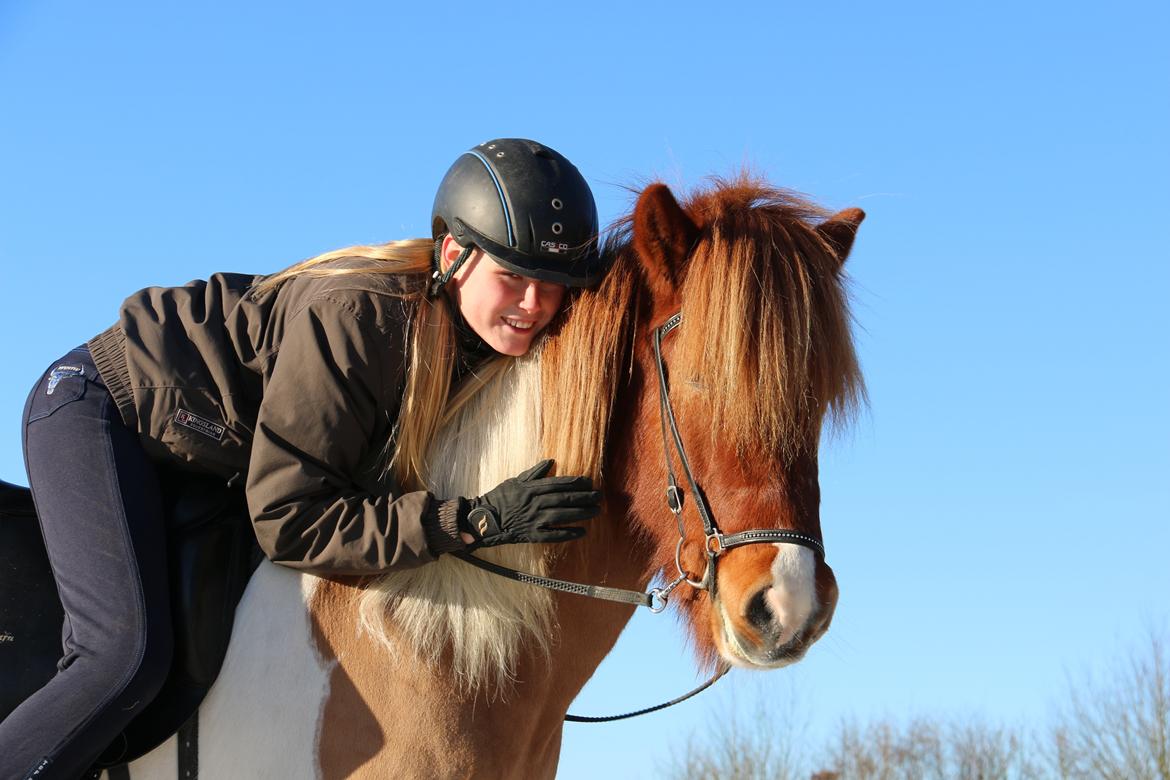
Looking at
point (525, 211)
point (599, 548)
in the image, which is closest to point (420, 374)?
point (525, 211)

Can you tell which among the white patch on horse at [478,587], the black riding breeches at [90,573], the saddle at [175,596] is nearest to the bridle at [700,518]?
the white patch on horse at [478,587]

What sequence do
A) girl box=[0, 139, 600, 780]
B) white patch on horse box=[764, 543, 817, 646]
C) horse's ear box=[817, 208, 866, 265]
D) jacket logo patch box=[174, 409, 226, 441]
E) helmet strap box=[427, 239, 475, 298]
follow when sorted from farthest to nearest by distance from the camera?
horse's ear box=[817, 208, 866, 265]
helmet strap box=[427, 239, 475, 298]
jacket logo patch box=[174, 409, 226, 441]
girl box=[0, 139, 600, 780]
white patch on horse box=[764, 543, 817, 646]

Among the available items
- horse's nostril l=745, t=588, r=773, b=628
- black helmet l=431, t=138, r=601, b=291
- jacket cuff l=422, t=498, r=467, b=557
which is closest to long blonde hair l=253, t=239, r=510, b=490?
black helmet l=431, t=138, r=601, b=291

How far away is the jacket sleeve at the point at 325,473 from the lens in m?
3.75

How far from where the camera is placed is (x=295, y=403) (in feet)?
12.3

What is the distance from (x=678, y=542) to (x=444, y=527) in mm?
741

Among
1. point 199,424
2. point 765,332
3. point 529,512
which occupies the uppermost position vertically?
point 765,332

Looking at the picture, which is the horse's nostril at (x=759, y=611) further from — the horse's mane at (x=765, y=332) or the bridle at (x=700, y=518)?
the horse's mane at (x=765, y=332)

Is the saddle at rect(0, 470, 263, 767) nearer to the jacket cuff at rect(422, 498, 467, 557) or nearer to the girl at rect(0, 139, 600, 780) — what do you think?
the girl at rect(0, 139, 600, 780)

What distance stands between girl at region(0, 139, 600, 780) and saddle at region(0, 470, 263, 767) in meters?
0.11

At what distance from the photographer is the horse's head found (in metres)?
3.54

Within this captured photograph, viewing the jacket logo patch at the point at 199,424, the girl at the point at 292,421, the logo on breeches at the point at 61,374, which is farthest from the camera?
the logo on breeches at the point at 61,374

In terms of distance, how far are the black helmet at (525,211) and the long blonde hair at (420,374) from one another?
0.14 metres

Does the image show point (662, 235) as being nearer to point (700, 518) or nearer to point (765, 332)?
point (765, 332)
